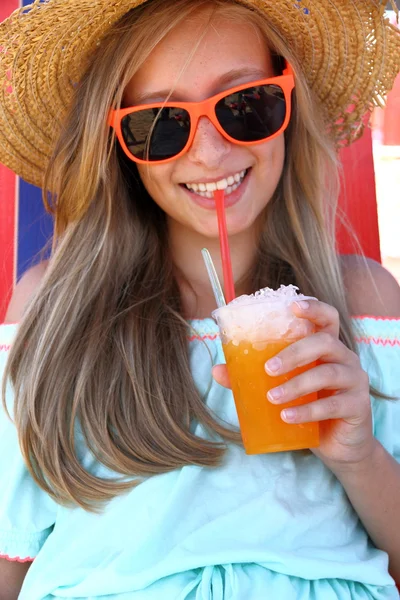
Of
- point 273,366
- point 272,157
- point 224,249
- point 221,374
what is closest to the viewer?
point 273,366

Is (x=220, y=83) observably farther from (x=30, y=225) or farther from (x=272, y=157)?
(x=30, y=225)

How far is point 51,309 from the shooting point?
1.66 meters

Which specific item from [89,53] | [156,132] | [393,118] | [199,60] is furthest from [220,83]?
[393,118]

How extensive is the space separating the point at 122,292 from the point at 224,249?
479 mm

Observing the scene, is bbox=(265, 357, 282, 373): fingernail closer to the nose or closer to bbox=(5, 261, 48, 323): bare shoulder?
the nose

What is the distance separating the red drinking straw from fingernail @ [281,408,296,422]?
0.77 feet

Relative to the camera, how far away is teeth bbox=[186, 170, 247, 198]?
5.22 ft

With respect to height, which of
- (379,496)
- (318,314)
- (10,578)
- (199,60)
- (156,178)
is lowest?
(10,578)

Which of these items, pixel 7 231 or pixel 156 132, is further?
pixel 7 231

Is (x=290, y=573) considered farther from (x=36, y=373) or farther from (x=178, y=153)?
(x=178, y=153)

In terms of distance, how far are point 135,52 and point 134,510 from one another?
3.09ft

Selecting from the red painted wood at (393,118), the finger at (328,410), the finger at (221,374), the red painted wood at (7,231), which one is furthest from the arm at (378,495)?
the red painted wood at (393,118)

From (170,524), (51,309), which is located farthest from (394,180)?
(170,524)

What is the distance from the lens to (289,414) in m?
1.08
